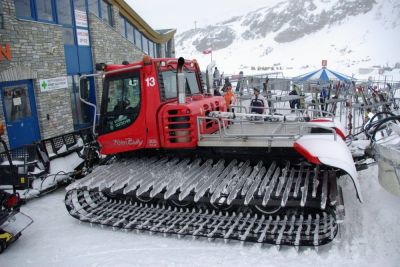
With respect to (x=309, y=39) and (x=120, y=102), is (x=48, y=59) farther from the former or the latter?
(x=309, y=39)

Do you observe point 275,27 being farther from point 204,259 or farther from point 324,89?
point 204,259

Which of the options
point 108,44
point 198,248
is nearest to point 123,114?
point 198,248

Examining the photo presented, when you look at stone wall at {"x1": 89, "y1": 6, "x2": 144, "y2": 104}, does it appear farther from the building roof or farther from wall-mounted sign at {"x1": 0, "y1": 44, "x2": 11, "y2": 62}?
wall-mounted sign at {"x1": 0, "y1": 44, "x2": 11, "y2": 62}

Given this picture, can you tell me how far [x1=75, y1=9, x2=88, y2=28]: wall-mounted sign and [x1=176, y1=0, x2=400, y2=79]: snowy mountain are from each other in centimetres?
4276

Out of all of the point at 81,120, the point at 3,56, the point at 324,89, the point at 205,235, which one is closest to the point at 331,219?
the point at 205,235

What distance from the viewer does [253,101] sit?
10172mm

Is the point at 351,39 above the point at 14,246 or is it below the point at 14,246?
above

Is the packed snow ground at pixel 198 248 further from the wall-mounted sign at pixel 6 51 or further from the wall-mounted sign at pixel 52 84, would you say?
the wall-mounted sign at pixel 52 84

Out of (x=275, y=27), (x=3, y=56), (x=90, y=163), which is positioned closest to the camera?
(x=90, y=163)

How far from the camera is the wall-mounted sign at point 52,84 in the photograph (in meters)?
11.2

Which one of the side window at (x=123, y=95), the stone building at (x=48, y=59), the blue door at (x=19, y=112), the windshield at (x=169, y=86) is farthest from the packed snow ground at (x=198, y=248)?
the blue door at (x=19, y=112)

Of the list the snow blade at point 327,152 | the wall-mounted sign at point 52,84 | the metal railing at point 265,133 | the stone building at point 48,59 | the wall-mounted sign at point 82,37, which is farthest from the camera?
the wall-mounted sign at point 82,37

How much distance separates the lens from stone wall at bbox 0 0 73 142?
32.6 ft

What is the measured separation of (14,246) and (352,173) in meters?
4.99
